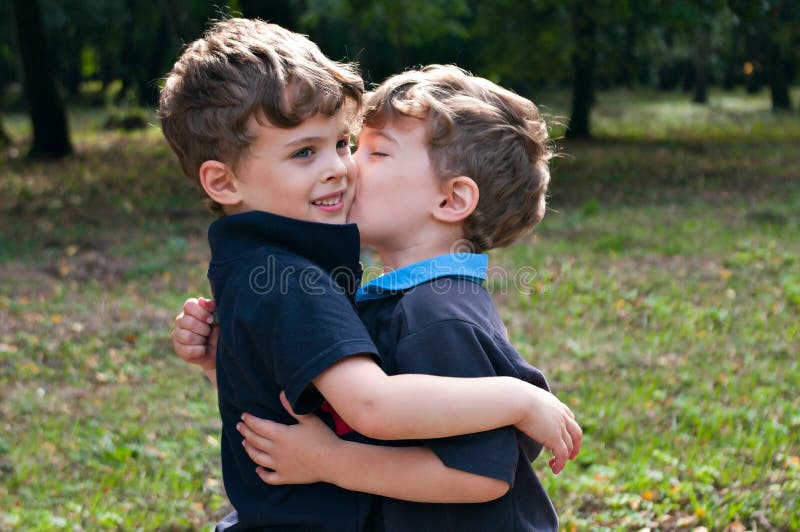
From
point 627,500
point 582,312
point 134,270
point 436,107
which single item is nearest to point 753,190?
point 582,312

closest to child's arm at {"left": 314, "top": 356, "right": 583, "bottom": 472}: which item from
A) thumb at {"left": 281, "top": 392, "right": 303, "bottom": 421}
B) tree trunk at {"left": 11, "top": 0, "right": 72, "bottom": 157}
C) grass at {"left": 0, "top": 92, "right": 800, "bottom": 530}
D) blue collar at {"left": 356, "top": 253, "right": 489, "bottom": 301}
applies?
thumb at {"left": 281, "top": 392, "right": 303, "bottom": 421}

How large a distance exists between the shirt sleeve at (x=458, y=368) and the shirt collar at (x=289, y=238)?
0.87 ft

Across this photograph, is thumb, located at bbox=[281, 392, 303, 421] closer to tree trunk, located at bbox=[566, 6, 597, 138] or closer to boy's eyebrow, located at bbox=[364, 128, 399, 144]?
boy's eyebrow, located at bbox=[364, 128, 399, 144]

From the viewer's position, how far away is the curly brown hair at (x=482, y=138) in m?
2.19

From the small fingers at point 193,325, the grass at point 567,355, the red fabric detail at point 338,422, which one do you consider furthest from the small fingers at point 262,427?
the grass at point 567,355

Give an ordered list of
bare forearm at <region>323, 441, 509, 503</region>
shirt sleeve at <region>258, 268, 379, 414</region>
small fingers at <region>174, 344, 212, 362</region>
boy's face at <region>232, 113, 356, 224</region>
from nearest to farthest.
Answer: shirt sleeve at <region>258, 268, 379, 414</region> < bare forearm at <region>323, 441, 509, 503</region> < boy's face at <region>232, 113, 356, 224</region> < small fingers at <region>174, 344, 212, 362</region>

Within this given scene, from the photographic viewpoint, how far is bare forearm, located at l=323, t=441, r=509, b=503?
1957 millimetres

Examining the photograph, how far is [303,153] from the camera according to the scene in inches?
83.7

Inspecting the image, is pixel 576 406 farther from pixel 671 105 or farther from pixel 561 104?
pixel 671 105

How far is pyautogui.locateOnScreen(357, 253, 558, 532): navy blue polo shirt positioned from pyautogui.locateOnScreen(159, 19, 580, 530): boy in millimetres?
50

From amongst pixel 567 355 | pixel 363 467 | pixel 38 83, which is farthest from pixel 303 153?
pixel 38 83

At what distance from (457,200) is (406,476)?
663mm

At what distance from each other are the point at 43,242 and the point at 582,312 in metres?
6.13

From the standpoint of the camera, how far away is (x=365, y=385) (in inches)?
73.1
